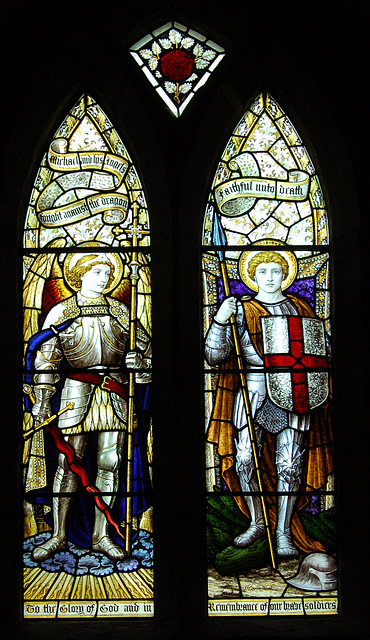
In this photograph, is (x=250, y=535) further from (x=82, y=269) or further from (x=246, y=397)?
(x=82, y=269)

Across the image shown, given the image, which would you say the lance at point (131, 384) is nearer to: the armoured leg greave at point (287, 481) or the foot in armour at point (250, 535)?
the foot in armour at point (250, 535)

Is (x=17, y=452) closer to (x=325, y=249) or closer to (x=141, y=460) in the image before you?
(x=141, y=460)

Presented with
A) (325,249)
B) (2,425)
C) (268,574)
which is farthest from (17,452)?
(325,249)

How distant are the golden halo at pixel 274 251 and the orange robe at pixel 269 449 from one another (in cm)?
55

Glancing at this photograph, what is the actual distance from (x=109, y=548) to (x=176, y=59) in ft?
10.2

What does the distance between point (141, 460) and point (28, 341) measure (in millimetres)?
999

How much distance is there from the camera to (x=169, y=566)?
541 cm

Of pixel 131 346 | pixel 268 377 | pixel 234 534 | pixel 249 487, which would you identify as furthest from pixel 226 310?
pixel 234 534

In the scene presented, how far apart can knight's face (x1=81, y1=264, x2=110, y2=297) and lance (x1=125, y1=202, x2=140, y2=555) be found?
0.53 ft

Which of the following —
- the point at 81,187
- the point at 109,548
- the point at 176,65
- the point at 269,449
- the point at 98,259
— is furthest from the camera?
the point at 176,65

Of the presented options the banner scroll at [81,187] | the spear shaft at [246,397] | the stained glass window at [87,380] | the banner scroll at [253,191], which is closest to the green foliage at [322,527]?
the spear shaft at [246,397]

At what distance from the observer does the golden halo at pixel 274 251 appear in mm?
5820

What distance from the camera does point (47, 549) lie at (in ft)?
18.1

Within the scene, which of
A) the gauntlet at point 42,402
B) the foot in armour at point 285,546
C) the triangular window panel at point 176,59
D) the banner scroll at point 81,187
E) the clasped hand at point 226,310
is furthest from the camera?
the triangular window panel at point 176,59
